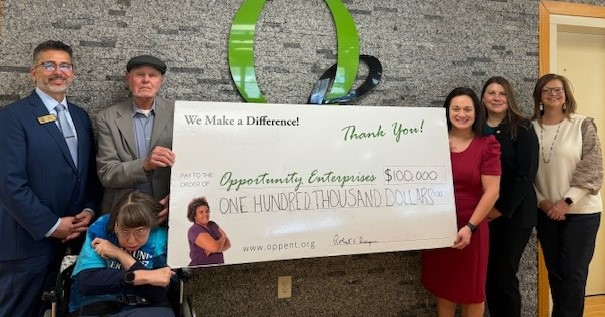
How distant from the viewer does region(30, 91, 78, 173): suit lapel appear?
1.66 meters

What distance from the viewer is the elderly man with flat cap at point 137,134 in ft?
5.52

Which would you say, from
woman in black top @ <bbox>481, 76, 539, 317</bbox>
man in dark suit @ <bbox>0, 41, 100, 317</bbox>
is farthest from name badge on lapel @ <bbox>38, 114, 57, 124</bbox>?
woman in black top @ <bbox>481, 76, 539, 317</bbox>

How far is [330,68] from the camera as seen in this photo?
7.28ft

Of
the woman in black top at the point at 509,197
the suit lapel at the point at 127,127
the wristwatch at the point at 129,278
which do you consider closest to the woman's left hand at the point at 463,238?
the woman in black top at the point at 509,197

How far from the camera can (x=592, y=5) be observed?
266 centimetres

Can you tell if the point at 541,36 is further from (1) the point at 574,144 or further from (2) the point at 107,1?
(2) the point at 107,1

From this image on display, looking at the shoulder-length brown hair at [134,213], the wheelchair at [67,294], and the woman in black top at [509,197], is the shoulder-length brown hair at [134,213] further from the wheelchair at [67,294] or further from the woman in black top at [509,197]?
the woman in black top at [509,197]

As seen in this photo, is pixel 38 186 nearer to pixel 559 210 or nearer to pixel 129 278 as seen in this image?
pixel 129 278

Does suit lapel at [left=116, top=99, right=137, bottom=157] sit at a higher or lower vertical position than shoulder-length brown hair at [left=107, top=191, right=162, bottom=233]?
higher

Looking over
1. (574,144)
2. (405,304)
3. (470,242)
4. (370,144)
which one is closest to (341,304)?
(405,304)

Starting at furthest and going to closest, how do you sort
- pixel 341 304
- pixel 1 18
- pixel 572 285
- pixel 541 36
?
pixel 541 36 → pixel 341 304 → pixel 572 285 → pixel 1 18

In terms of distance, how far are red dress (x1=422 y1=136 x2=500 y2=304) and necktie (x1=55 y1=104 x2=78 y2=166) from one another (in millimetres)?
1765

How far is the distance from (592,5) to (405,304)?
2324mm
